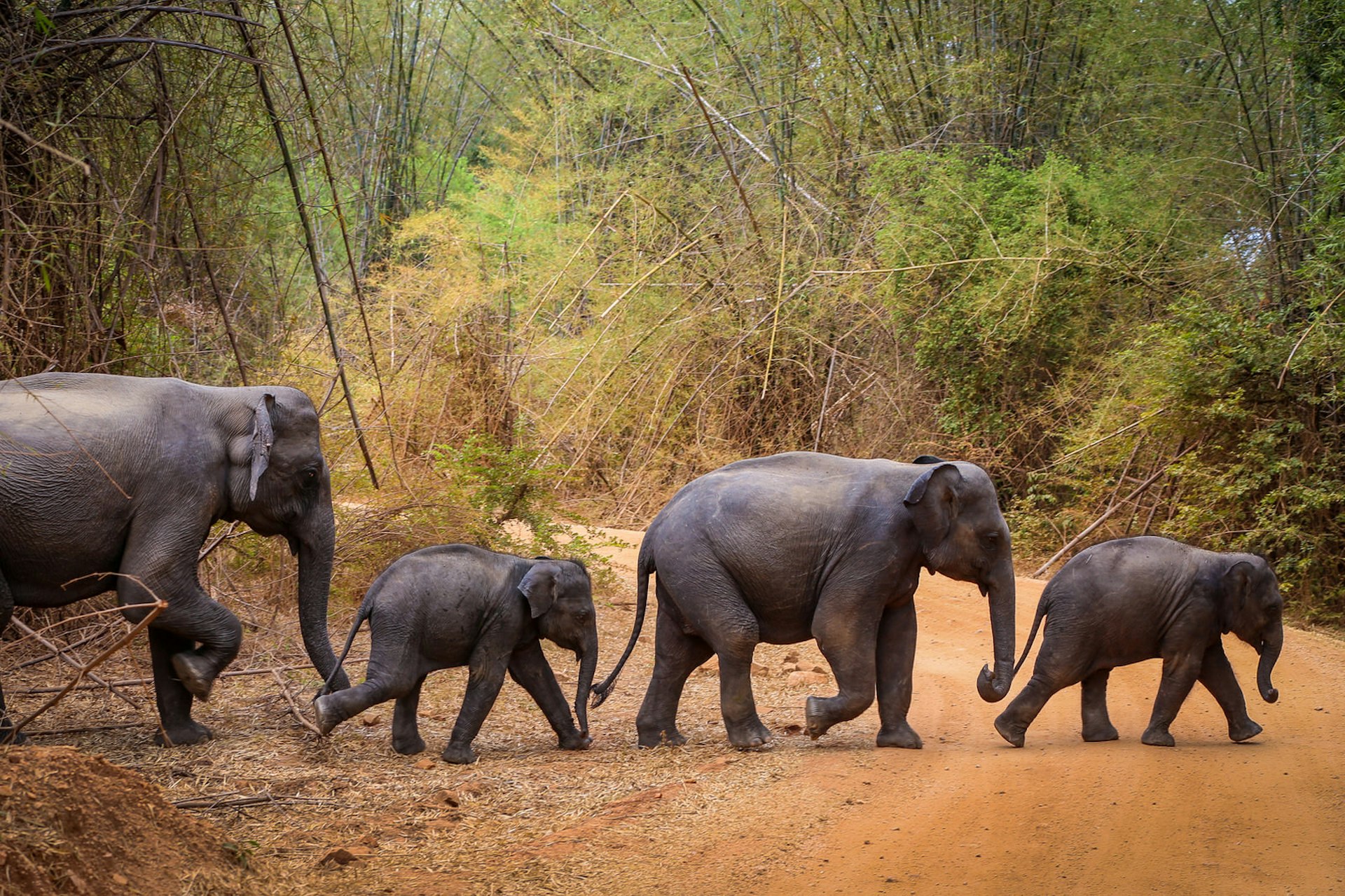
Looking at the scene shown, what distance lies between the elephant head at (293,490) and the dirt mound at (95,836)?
2.13 meters

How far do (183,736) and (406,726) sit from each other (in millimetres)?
1023

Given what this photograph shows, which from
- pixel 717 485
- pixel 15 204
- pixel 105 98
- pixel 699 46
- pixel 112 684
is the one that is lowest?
pixel 112 684

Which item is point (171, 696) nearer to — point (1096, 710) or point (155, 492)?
point (155, 492)

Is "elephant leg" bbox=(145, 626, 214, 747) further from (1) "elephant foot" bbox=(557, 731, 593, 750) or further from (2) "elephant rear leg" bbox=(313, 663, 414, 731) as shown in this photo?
(1) "elephant foot" bbox=(557, 731, 593, 750)

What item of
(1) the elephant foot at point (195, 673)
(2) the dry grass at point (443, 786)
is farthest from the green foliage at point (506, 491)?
(1) the elephant foot at point (195, 673)

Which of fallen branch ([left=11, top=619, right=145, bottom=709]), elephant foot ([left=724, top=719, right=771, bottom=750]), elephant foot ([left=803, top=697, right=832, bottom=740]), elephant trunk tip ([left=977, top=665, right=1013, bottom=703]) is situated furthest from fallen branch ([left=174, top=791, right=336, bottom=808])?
elephant trunk tip ([left=977, top=665, right=1013, bottom=703])

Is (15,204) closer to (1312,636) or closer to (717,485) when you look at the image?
(717,485)

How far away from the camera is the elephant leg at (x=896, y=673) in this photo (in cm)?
586

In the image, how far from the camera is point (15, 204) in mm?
5852

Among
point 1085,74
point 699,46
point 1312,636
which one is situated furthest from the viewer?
point 699,46

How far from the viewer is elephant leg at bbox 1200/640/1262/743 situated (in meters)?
5.89

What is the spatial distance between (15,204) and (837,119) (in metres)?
8.97

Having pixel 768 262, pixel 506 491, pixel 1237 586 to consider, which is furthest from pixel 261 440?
pixel 768 262

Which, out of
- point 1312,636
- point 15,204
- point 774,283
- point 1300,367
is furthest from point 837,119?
point 15,204
